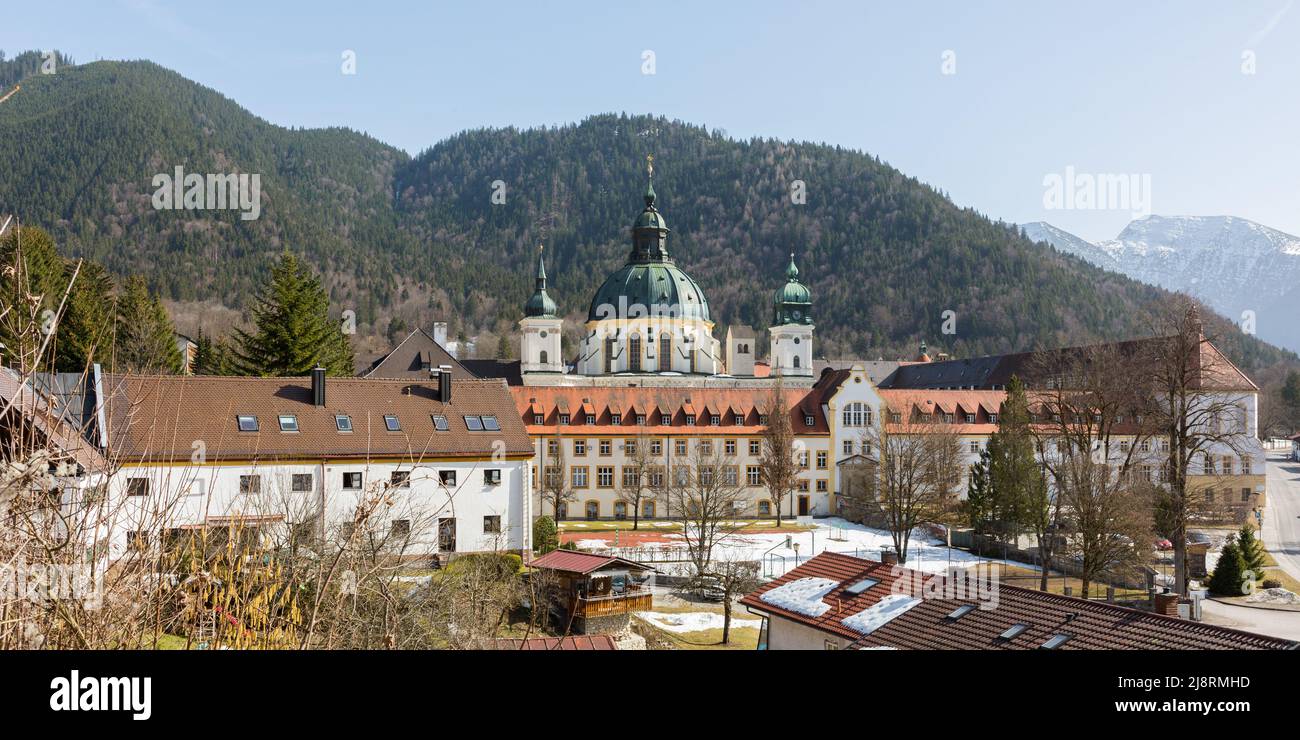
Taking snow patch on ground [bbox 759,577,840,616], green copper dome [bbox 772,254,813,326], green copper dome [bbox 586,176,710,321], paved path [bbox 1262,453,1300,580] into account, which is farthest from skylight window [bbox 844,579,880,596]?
green copper dome [bbox 772,254,813,326]

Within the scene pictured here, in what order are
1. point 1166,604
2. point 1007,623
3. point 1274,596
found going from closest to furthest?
point 1007,623, point 1166,604, point 1274,596

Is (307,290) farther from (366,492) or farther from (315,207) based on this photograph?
(315,207)

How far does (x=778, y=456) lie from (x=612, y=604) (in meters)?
22.9

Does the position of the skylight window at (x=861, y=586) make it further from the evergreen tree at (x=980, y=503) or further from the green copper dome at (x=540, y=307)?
the green copper dome at (x=540, y=307)

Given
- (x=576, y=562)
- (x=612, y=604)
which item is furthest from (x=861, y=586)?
(x=576, y=562)

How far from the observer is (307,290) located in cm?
4097

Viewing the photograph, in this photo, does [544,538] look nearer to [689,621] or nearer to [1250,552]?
[689,621]

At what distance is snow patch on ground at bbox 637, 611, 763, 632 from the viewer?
27.1 meters

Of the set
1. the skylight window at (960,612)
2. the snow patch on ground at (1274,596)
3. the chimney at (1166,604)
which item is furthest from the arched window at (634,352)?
the skylight window at (960,612)

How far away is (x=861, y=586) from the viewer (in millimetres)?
17781

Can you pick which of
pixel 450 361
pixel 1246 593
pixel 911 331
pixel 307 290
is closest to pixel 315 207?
pixel 911 331

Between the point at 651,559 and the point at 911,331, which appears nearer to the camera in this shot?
the point at 651,559

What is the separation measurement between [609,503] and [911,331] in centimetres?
13533

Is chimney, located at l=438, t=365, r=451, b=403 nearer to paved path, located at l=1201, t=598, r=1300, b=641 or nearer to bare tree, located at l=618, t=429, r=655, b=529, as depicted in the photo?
bare tree, located at l=618, t=429, r=655, b=529
